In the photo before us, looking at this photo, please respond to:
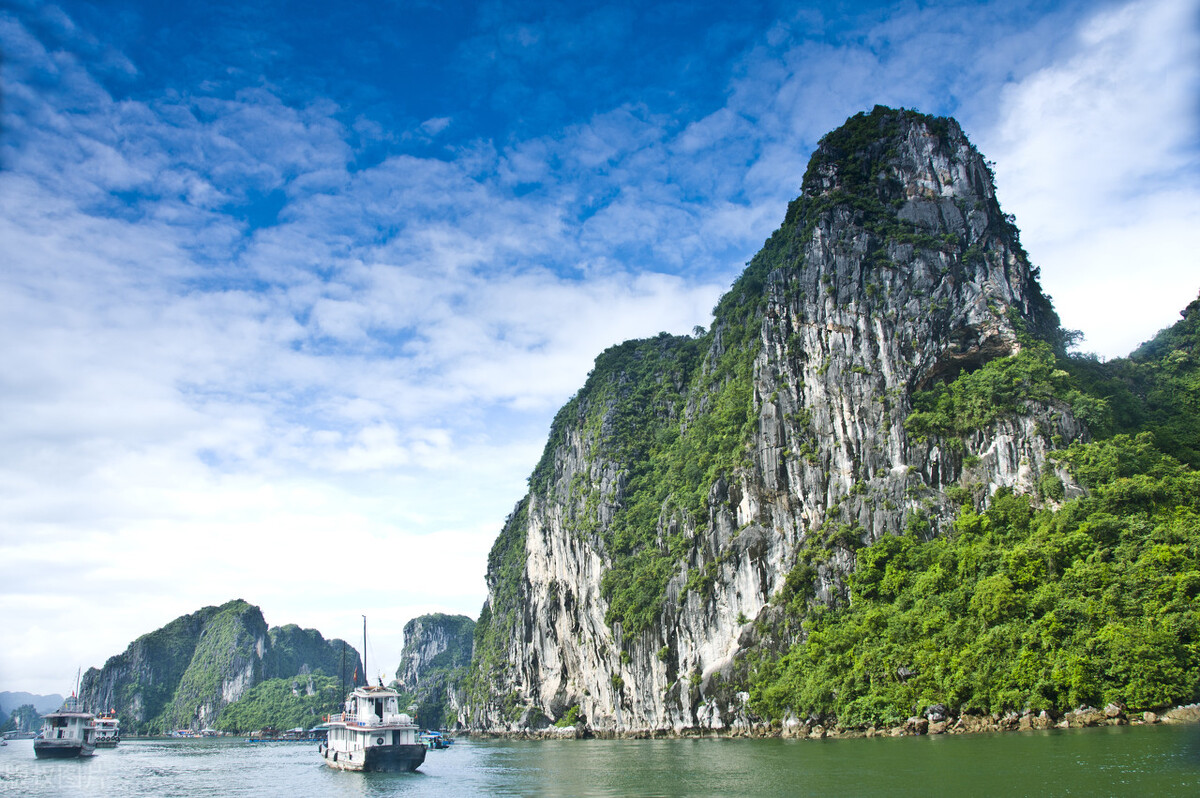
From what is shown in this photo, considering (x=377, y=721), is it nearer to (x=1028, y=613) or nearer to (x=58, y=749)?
(x=58, y=749)

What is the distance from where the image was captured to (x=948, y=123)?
70.0 m

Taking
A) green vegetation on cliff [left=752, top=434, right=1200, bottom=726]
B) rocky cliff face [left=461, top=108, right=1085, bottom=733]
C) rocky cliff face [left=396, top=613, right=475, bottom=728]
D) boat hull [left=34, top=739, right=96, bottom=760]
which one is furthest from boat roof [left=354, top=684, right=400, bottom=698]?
rocky cliff face [left=396, top=613, right=475, bottom=728]

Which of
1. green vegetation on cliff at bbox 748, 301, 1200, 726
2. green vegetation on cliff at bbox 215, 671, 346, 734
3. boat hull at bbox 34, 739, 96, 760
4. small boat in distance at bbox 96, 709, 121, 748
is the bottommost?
green vegetation on cliff at bbox 215, 671, 346, 734

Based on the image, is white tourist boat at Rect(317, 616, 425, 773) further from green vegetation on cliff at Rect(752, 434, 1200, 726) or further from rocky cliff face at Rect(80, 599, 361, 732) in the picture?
rocky cliff face at Rect(80, 599, 361, 732)

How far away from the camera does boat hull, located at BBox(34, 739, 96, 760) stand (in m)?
54.9

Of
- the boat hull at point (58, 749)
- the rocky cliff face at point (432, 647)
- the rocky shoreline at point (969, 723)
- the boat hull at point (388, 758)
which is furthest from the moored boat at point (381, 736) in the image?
the rocky cliff face at point (432, 647)

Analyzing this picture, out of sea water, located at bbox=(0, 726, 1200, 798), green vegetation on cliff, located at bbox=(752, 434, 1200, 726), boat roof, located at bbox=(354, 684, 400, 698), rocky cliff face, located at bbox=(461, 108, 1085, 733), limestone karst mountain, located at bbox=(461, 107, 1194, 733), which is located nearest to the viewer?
sea water, located at bbox=(0, 726, 1200, 798)

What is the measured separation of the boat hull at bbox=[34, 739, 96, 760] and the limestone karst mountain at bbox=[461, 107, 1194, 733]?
141ft

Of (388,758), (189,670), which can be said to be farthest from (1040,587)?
(189,670)

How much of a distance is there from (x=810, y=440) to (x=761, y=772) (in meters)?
35.2

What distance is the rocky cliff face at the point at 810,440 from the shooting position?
54281 mm

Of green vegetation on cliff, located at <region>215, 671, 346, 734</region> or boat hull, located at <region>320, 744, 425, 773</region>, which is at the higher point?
boat hull, located at <region>320, 744, 425, 773</region>

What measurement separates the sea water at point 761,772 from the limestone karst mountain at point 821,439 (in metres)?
8.70

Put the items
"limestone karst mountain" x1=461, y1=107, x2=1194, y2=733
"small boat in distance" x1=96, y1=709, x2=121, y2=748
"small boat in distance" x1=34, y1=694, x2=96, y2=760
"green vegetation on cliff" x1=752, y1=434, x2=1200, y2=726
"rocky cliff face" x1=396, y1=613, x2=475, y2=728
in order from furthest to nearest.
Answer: "rocky cliff face" x1=396, y1=613, x2=475, y2=728
"small boat in distance" x1=96, y1=709, x2=121, y2=748
"small boat in distance" x1=34, y1=694, x2=96, y2=760
"limestone karst mountain" x1=461, y1=107, x2=1194, y2=733
"green vegetation on cliff" x1=752, y1=434, x2=1200, y2=726
